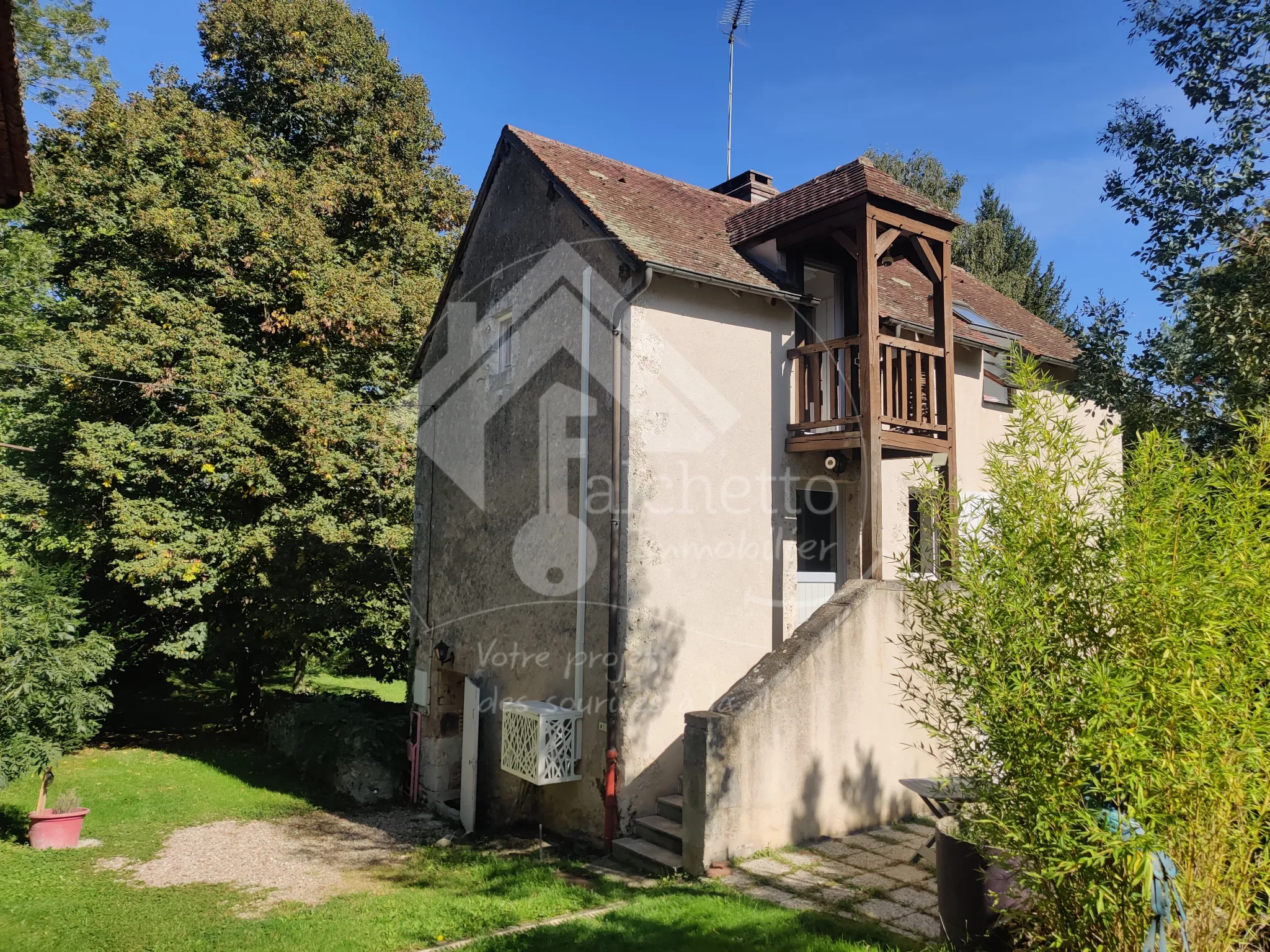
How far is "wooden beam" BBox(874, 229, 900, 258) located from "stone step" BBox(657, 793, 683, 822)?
6794mm

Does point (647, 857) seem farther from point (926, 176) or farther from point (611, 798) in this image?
point (926, 176)

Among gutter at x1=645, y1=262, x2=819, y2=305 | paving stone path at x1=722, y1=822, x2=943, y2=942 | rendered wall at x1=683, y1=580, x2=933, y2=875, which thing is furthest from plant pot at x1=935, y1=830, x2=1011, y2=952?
gutter at x1=645, y1=262, x2=819, y2=305

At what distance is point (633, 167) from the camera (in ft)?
41.8

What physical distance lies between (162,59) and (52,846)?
16.7 meters

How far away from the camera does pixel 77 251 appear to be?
53.2 feet

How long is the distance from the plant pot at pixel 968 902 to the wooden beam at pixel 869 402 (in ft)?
12.8

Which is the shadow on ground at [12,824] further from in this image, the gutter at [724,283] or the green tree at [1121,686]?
the green tree at [1121,686]

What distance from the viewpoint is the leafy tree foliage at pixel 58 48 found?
18312mm

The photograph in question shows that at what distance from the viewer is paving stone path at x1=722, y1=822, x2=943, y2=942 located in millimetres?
5980

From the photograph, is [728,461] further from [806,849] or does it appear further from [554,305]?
[806,849]

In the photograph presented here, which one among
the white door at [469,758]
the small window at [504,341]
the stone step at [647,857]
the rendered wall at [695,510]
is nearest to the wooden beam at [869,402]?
the rendered wall at [695,510]

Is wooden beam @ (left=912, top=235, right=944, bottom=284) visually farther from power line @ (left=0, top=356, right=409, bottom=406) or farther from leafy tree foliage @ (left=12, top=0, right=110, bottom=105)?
leafy tree foliage @ (left=12, top=0, right=110, bottom=105)

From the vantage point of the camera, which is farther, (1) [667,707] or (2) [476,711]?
(2) [476,711]

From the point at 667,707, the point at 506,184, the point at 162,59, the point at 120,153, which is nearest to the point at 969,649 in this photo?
the point at 667,707
